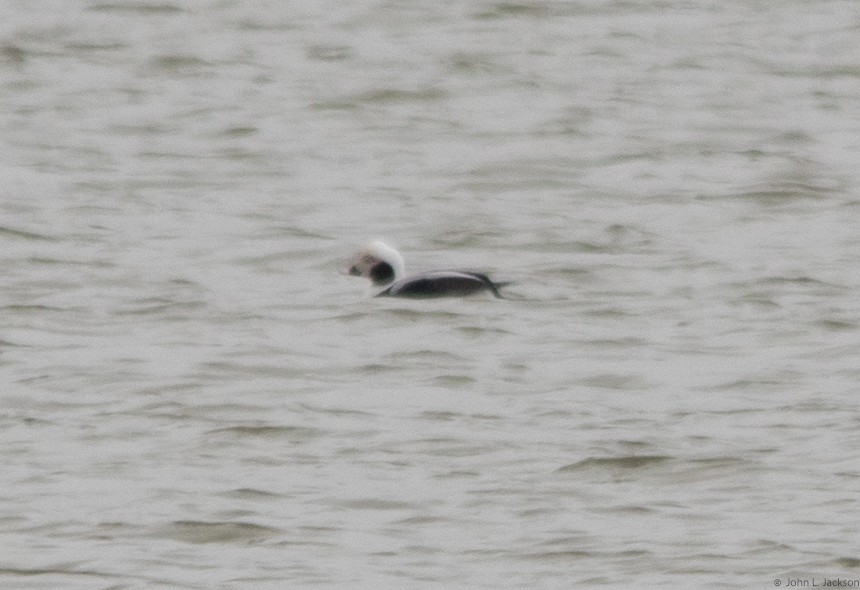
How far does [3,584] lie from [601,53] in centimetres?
1266

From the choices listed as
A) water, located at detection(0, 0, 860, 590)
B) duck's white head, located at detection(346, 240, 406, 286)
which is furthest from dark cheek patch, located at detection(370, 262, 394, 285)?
water, located at detection(0, 0, 860, 590)

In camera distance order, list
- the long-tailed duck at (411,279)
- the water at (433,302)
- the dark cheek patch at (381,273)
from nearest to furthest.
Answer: the water at (433,302), the long-tailed duck at (411,279), the dark cheek patch at (381,273)

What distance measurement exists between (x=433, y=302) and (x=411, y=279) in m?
0.16

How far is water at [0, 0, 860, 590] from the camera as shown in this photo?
29.4ft

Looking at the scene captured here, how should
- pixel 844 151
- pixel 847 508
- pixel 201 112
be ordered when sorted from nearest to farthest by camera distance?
1. pixel 847 508
2. pixel 844 151
3. pixel 201 112

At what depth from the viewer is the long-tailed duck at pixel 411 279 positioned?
1305 centimetres

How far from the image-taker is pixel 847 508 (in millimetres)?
9070

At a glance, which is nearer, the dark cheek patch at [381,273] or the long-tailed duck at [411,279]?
the long-tailed duck at [411,279]

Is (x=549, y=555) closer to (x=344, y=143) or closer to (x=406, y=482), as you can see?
(x=406, y=482)

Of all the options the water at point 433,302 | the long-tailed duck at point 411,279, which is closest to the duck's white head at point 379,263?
the long-tailed duck at point 411,279

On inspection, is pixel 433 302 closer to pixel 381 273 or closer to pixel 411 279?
pixel 411 279

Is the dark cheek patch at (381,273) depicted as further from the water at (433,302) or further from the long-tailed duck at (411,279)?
the water at (433,302)

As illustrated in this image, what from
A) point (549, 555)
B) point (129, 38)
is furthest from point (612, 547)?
point (129, 38)

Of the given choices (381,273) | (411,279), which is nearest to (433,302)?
(411,279)
